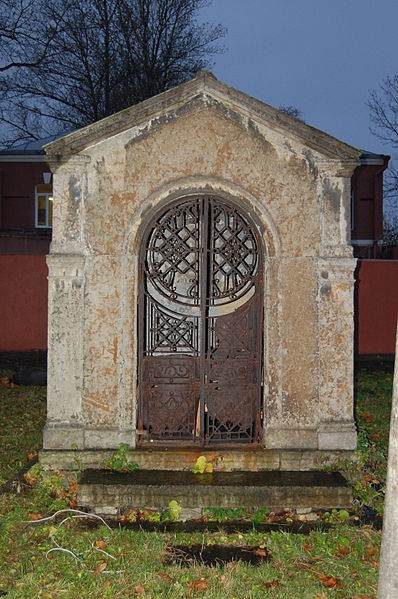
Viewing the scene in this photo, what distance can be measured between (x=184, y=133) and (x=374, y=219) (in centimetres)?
1749

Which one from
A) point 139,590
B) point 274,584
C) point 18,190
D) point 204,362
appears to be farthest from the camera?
point 18,190

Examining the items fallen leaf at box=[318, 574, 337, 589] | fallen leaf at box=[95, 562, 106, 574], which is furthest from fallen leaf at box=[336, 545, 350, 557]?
fallen leaf at box=[95, 562, 106, 574]

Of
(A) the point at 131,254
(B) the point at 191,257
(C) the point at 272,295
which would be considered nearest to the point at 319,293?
(C) the point at 272,295

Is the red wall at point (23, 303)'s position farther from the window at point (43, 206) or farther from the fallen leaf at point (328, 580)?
the fallen leaf at point (328, 580)

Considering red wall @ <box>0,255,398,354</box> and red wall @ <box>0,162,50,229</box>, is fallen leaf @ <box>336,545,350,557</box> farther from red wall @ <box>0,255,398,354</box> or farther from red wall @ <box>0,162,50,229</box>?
red wall @ <box>0,162,50,229</box>

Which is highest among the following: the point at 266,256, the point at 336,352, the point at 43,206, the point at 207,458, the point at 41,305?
the point at 43,206

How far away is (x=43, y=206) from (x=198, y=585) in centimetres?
2012

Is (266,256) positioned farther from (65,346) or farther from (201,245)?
(65,346)

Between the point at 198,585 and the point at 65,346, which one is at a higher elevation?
the point at 65,346

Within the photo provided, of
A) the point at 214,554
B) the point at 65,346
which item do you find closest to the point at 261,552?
the point at 214,554

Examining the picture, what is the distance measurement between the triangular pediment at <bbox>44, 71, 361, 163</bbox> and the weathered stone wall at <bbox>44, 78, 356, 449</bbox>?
0.13 ft

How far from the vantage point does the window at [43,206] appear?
22438mm

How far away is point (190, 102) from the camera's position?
578 cm

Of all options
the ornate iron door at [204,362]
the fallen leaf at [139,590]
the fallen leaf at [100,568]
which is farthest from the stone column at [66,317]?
the fallen leaf at [139,590]
